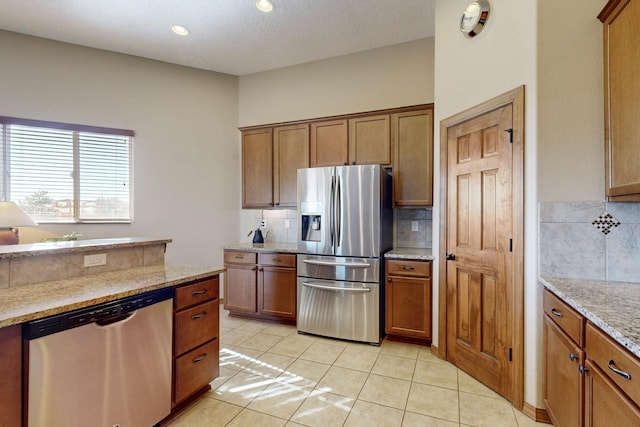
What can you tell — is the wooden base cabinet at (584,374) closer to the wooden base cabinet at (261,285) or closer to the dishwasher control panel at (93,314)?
the dishwasher control panel at (93,314)

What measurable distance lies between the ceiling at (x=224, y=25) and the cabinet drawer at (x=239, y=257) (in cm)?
243

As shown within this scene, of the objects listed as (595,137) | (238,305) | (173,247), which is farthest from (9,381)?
(595,137)

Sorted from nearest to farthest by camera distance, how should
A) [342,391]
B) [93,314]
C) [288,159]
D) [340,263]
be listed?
1. [93,314]
2. [342,391]
3. [340,263]
4. [288,159]

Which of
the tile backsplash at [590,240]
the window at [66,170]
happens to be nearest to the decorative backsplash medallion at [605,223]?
the tile backsplash at [590,240]

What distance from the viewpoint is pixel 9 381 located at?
46.9 inches

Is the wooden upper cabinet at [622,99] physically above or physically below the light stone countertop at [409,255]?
above

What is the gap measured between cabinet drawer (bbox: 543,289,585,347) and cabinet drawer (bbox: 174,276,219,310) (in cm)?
209

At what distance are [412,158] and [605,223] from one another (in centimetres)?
168

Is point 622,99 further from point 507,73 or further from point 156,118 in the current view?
point 156,118

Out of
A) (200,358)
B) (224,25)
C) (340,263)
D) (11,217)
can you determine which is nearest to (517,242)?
(340,263)

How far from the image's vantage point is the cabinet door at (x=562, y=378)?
138 cm

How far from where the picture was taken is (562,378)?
5.09 ft

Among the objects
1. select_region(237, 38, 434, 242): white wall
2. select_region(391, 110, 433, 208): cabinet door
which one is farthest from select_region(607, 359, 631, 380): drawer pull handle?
select_region(237, 38, 434, 242): white wall

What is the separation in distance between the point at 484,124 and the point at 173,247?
144 inches
